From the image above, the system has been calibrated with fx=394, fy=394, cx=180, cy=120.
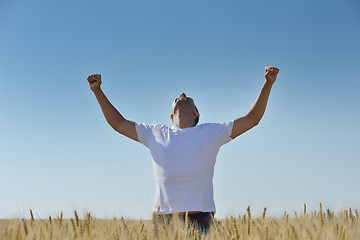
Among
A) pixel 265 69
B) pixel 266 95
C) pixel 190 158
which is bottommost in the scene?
pixel 190 158

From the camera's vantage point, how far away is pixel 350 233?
2848 mm

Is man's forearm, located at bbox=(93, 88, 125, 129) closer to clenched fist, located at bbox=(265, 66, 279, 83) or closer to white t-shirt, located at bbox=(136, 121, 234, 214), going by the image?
white t-shirt, located at bbox=(136, 121, 234, 214)

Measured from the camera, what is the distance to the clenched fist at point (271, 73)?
411 centimetres

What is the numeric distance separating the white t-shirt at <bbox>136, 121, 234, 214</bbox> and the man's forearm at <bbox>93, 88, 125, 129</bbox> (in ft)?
1.76

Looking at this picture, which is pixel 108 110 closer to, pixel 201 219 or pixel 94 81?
pixel 94 81

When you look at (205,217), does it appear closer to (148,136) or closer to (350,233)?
(148,136)

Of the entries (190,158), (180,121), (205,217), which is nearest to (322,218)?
(205,217)

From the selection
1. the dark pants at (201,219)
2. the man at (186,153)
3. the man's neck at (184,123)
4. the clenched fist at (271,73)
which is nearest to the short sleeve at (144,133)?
the man at (186,153)

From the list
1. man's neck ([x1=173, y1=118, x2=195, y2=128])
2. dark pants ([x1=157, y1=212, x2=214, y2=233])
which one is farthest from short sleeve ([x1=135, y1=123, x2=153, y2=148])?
dark pants ([x1=157, y1=212, x2=214, y2=233])

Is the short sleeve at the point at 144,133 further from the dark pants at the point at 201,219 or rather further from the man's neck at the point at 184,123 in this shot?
the dark pants at the point at 201,219

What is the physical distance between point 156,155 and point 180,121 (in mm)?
421

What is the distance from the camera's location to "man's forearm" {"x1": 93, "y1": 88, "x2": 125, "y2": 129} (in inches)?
159

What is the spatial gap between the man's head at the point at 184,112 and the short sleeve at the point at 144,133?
0.91 feet

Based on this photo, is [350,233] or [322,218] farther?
[322,218]
